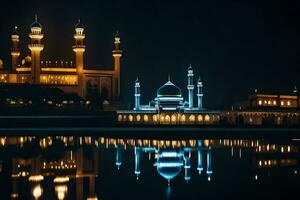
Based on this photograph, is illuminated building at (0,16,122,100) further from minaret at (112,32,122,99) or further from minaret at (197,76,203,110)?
minaret at (197,76,203,110)

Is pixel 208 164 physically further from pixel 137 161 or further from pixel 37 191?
pixel 37 191

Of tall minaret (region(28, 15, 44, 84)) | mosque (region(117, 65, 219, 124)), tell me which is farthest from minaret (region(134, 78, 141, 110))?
tall minaret (region(28, 15, 44, 84))

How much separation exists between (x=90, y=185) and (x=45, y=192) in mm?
1616

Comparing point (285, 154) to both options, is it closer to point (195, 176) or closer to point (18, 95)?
point (195, 176)

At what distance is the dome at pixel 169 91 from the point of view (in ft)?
171

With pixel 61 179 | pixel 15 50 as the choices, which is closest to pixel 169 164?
pixel 61 179

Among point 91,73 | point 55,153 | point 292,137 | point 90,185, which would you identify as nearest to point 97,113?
point 91,73

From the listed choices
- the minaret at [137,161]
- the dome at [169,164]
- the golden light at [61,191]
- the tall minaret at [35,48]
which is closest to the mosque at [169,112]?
the tall minaret at [35,48]

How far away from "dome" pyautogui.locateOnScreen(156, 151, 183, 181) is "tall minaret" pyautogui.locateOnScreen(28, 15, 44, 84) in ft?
93.7

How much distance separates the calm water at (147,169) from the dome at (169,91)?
73.8 feet

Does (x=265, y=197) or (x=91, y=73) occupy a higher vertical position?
(x=91, y=73)

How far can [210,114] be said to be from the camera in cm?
5141

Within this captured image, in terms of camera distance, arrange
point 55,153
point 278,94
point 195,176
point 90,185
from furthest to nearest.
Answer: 1. point 278,94
2. point 55,153
3. point 195,176
4. point 90,185

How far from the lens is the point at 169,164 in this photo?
20.8 meters
